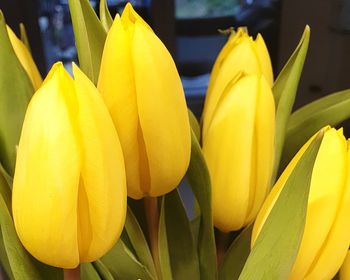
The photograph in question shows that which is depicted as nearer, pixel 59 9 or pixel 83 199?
pixel 83 199

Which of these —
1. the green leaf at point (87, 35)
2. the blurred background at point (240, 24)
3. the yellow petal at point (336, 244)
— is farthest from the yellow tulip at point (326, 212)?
the blurred background at point (240, 24)

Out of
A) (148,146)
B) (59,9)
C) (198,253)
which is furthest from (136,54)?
(59,9)

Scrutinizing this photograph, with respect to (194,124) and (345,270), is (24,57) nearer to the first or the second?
(194,124)

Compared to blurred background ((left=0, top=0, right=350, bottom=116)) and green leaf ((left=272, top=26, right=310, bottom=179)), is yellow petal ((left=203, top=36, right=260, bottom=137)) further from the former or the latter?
blurred background ((left=0, top=0, right=350, bottom=116))

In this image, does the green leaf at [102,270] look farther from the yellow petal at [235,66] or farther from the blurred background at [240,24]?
the blurred background at [240,24]

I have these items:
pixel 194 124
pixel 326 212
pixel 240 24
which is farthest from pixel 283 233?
pixel 240 24

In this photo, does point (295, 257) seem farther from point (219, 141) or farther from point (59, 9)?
point (59, 9)

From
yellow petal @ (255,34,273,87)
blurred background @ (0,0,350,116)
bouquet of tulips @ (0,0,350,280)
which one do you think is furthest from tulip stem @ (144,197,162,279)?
blurred background @ (0,0,350,116)
